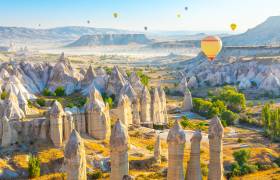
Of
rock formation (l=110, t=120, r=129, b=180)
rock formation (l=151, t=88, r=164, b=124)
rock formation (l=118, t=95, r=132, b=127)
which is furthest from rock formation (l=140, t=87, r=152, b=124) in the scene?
rock formation (l=110, t=120, r=129, b=180)

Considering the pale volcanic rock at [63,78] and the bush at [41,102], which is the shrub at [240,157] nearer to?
the bush at [41,102]

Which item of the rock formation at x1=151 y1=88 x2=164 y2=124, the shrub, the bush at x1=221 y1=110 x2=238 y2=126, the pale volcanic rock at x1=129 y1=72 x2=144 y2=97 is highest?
the pale volcanic rock at x1=129 y1=72 x2=144 y2=97

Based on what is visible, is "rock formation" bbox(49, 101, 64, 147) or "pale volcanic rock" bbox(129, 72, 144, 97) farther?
"pale volcanic rock" bbox(129, 72, 144, 97)

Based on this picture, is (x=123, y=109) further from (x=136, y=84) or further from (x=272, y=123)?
(x=272, y=123)

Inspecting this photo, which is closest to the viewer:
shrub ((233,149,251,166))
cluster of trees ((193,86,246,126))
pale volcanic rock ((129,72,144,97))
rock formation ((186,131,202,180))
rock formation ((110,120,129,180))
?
rock formation ((110,120,129,180))

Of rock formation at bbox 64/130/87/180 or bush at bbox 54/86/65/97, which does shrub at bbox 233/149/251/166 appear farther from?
bush at bbox 54/86/65/97

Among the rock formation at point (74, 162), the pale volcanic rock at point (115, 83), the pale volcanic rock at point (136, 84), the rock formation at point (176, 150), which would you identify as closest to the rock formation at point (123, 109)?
the pale volcanic rock at point (136, 84)

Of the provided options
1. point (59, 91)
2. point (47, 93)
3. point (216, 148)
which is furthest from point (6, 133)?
point (59, 91)

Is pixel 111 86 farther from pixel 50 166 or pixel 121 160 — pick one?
pixel 121 160
